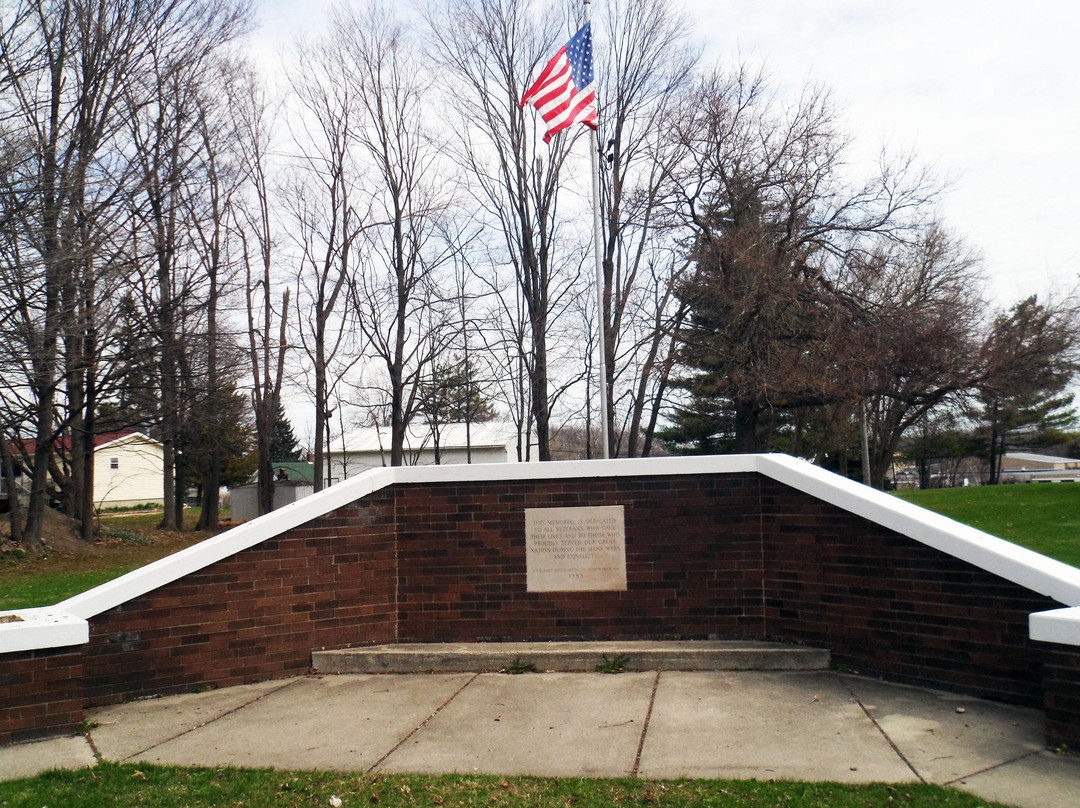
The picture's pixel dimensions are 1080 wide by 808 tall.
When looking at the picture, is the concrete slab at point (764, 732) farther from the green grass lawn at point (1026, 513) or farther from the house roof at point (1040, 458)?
the house roof at point (1040, 458)

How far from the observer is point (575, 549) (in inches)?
321

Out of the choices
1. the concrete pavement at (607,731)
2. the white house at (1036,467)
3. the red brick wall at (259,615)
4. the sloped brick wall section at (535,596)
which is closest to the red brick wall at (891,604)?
the sloped brick wall section at (535,596)

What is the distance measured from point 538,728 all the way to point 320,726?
150cm

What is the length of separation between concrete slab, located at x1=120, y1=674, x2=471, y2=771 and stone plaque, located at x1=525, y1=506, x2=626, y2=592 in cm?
114

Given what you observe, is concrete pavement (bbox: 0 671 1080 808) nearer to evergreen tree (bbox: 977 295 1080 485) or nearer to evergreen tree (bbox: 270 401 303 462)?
evergreen tree (bbox: 977 295 1080 485)

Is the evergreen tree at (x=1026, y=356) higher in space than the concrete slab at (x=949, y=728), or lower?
higher

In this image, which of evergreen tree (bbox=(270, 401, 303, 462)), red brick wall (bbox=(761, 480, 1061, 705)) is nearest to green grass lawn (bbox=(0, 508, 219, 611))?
red brick wall (bbox=(761, 480, 1061, 705))

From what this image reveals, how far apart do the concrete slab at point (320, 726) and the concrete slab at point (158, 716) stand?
12cm

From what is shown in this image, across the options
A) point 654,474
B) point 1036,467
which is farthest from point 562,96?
point 1036,467

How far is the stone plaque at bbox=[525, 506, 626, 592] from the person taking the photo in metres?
8.12

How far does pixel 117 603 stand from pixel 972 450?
55.9 meters

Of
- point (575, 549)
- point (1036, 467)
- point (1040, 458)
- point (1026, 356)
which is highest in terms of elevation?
point (1026, 356)

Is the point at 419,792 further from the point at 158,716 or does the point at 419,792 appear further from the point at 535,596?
the point at 535,596

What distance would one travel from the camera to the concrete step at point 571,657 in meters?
7.43
